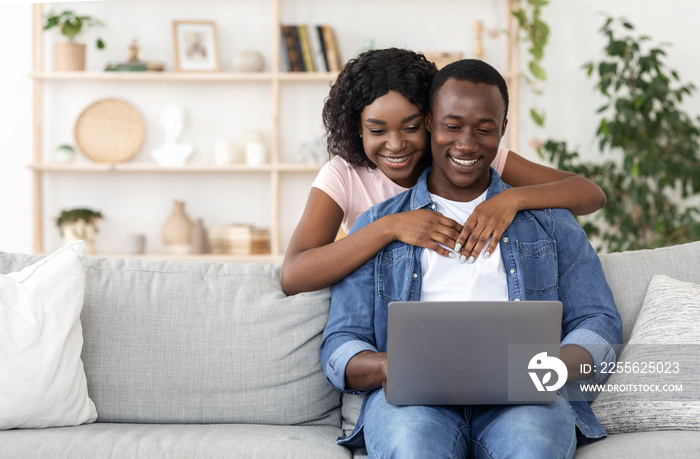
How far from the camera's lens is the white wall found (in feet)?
12.8

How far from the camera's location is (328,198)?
5.67 feet

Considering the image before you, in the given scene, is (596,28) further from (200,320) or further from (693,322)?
(200,320)

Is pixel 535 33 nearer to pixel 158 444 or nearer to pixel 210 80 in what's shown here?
pixel 210 80

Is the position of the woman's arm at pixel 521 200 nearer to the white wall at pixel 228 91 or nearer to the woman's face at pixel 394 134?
the woman's face at pixel 394 134

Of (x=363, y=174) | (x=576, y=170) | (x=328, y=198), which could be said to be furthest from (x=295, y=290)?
(x=576, y=170)

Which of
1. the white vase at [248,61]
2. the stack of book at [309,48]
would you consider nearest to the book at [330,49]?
the stack of book at [309,48]

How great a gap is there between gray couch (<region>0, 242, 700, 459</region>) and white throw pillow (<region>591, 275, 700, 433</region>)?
5.2 inches

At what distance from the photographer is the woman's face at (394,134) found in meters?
1.67

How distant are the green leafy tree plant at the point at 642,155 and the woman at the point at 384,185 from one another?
1760 mm

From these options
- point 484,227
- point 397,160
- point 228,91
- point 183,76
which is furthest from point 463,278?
point 228,91

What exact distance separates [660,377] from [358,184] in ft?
2.75

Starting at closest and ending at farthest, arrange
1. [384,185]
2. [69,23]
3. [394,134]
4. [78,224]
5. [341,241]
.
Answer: [341,241]
[394,134]
[384,185]
[69,23]
[78,224]

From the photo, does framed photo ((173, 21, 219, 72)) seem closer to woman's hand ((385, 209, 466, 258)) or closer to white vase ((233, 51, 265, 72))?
white vase ((233, 51, 265, 72))

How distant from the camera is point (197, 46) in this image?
3857 mm
